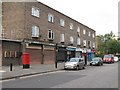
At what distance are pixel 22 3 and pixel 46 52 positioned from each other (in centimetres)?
998

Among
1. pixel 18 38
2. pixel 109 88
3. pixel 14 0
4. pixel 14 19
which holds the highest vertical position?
pixel 14 0

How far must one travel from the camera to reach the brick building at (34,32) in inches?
1369

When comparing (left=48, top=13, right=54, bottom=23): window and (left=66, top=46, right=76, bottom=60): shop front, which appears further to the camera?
(left=66, top=46, right=76, bottom=60): shop front

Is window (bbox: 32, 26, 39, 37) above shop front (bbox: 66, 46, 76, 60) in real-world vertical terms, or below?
above

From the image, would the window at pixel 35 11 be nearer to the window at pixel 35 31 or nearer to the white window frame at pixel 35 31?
the white window frame at pixel 35 31

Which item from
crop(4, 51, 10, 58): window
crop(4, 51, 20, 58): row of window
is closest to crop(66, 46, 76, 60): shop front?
crop(4, 51, 20, 58): row of window

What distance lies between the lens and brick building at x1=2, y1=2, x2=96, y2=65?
34.8 meters

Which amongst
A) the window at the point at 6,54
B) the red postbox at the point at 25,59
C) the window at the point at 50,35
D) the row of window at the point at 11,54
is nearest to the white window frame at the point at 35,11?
the window at the point at 50,35

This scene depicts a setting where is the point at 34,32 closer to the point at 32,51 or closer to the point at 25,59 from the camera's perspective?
the point at 32,51

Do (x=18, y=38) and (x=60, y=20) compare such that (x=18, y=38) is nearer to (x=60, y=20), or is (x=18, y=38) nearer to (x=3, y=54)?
(x=3, y=54)

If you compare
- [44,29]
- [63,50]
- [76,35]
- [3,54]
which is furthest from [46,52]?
[76,35]

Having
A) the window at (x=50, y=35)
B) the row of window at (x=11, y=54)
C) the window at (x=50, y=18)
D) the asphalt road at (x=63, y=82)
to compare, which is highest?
the window at (x=50, y=18)

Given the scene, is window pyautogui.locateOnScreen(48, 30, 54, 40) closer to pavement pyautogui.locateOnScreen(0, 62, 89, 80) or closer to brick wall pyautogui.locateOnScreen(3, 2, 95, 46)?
brick wall pyautogui.locateOnScreen(3, 2, 95, 46)

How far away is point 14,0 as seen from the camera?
122 ft
